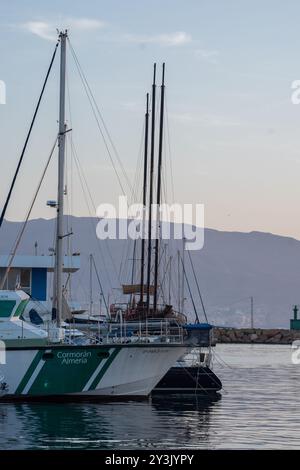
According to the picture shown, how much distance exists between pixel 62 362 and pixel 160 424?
631 centimetres

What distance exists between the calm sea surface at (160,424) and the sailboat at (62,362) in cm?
88

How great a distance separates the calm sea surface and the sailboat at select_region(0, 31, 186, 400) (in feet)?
2.87

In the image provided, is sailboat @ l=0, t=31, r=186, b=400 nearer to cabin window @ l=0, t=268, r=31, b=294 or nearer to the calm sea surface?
the calm sea surface

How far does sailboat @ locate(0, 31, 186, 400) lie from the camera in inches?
1603

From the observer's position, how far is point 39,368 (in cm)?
4088

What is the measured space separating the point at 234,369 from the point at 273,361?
55.1ft

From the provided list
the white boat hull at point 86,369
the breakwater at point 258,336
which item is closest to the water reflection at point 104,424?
the white boat hull at point 86,369

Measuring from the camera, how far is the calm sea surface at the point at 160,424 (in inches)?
1235

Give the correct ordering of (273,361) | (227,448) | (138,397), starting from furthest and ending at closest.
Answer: (273,361)
(138,397)
(227,448)

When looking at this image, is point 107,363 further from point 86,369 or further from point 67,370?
point 67,370

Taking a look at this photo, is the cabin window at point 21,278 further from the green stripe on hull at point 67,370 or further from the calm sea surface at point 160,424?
the green stripe on hull at point 67,370
